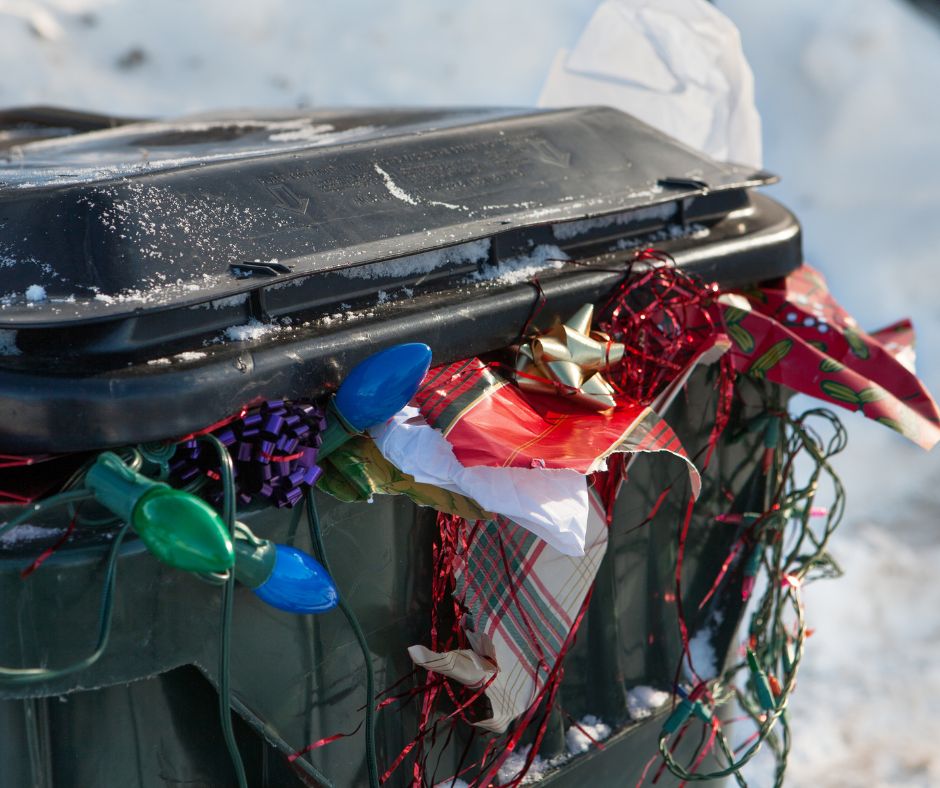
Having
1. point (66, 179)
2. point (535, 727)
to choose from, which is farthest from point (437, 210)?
point (535, 727)

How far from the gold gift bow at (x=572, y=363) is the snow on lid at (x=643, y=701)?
0.64 metres

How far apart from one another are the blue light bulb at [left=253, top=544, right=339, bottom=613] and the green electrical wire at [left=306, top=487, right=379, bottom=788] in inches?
2.7

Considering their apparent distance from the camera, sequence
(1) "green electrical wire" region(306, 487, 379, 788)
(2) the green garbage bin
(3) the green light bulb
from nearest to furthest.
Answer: (3) the green light bulb
(2) the green garbage bin
(1) "green electrical wire" region(306, 487, 379, 788)

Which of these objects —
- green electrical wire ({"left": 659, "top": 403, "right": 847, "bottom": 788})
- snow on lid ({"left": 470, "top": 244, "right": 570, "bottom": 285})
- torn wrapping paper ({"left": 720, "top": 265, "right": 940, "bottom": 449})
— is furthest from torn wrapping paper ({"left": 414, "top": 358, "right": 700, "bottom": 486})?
green electrical wire ({"left": 659, "top": 403, "right": 847, "bottom": 788})

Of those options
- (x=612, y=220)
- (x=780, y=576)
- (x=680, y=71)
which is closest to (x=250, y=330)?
(x=612, y=220)

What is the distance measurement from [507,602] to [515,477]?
26cm

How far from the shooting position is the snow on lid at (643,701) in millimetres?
1878

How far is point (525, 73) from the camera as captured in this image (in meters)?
5.80

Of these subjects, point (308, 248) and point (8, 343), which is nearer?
point (8, 343)

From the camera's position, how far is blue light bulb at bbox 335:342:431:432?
4.23 ft

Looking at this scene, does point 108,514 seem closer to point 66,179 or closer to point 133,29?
point 66,179

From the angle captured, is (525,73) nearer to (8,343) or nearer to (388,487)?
(388,487)

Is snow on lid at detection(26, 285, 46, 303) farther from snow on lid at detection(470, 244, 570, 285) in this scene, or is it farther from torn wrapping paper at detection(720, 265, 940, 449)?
torn wrapping paper at detection(720, 265, 940, 449)

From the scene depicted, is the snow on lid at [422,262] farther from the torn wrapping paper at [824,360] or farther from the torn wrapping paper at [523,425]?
the torn wrapping paper at [824,360]
